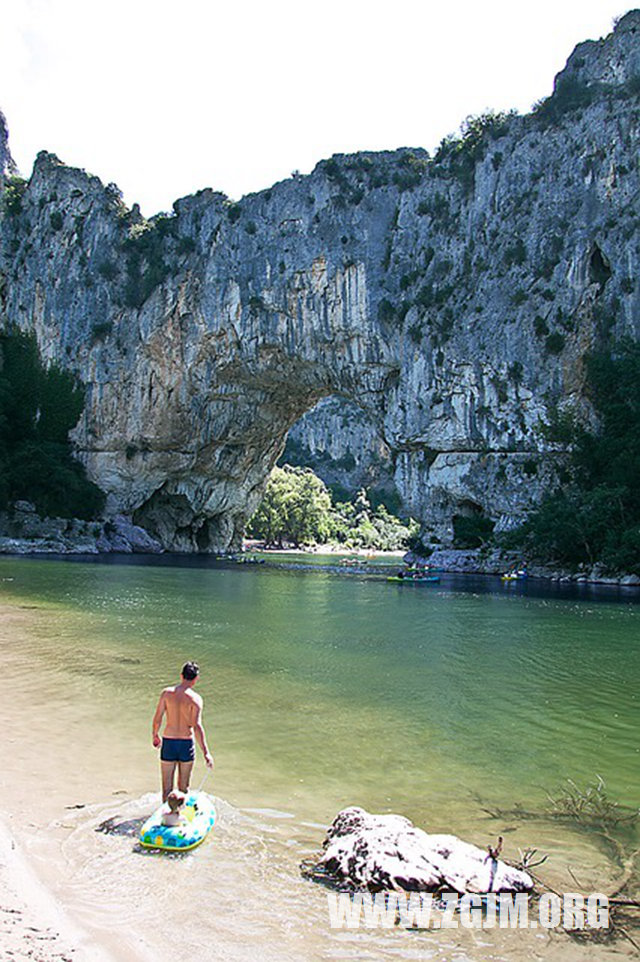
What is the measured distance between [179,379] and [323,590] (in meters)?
28.0

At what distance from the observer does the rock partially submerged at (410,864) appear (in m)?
4.75

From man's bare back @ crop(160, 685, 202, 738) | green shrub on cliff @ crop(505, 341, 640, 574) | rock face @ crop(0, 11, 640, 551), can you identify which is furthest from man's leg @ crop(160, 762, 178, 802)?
rock face @ crop(0, 11, 640, 551)

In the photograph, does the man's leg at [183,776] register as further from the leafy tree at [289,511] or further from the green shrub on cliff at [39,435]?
the leafy tree at [289,511]

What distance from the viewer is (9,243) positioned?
56.6 m

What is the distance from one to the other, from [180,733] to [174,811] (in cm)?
66

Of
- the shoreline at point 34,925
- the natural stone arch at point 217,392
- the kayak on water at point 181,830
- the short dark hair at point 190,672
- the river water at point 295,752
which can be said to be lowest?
the river water at point 295,752

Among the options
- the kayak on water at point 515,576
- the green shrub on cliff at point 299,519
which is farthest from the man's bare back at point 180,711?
the green shrub on cliff at point 299,519

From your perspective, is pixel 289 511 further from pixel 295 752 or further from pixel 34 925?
pixel 34 925

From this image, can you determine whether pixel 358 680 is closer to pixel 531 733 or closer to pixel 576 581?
pixel 531 733

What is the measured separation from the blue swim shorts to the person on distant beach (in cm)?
46

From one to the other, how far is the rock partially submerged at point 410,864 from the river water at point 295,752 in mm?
265

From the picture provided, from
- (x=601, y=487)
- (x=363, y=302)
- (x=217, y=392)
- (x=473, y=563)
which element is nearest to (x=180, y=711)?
(x=601, y=487)

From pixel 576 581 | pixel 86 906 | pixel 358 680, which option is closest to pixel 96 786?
pixel 86 906

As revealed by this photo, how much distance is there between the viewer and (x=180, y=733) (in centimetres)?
606
